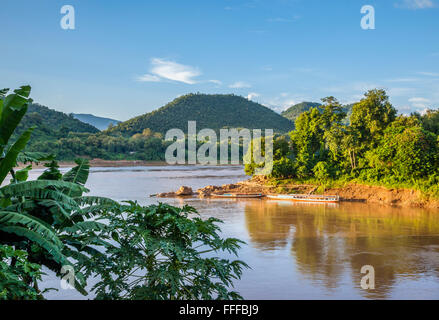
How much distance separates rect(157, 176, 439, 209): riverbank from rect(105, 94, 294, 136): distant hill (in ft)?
273

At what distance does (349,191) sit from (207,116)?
103m

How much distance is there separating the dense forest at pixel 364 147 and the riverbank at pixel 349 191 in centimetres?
71

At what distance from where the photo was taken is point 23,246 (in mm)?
8062

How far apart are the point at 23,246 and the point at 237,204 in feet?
80.8

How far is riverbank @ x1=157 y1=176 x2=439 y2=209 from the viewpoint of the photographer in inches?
1131

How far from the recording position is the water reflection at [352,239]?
13.9 metres

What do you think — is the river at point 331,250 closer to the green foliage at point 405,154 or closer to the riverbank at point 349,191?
the riverbank at point 349,191

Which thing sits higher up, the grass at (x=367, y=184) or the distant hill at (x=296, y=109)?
the distant hill at (x=296, y=109)

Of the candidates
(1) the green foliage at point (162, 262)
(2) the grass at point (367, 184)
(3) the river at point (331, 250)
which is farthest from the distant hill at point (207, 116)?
(1) the green foliage at point (162, 262)

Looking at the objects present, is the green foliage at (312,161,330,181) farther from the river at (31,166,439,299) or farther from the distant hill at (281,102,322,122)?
the distant hill at (281,102,322,122)

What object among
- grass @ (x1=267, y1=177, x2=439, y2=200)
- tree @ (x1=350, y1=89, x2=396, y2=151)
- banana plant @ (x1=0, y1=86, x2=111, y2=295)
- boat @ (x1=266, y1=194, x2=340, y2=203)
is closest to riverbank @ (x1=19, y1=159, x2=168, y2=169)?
grass @ (x1=267, y1=177, x2=439, y2=200)

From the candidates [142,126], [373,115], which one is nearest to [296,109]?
[142,126]

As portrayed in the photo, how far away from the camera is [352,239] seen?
1916 cm
